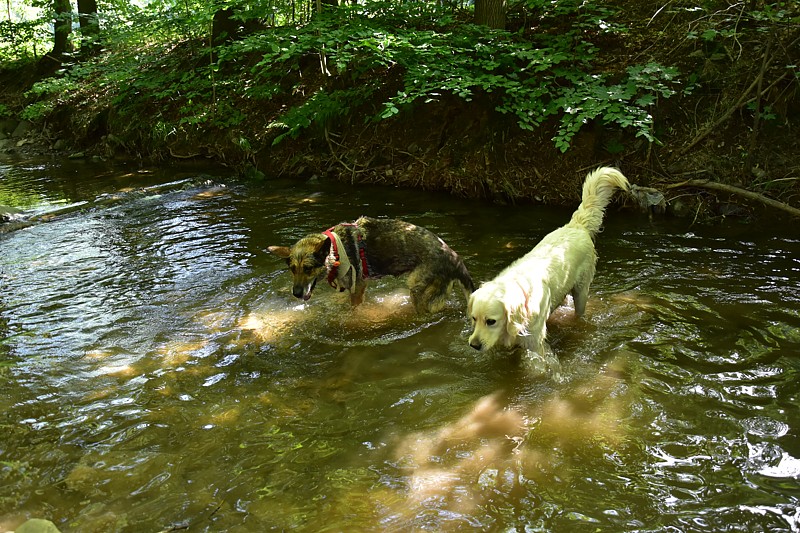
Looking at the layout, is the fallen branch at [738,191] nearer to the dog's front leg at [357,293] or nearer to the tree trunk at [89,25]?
the dog's front leg at [357,293]

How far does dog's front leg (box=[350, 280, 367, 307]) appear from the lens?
256 inches

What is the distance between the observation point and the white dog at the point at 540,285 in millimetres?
4613

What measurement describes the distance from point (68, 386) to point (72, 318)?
1.76 metres

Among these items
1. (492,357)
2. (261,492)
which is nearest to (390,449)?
(261,492)

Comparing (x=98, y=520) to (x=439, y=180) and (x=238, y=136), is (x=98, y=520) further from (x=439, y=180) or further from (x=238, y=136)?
(x=238, y=136)

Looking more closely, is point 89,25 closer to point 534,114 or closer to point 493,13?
point 493,13

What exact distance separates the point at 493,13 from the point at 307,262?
7909mm

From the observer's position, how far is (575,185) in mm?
9852

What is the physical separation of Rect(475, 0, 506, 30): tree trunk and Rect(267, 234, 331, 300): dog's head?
7.45 metres

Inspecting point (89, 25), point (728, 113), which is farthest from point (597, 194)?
point (89, 25)

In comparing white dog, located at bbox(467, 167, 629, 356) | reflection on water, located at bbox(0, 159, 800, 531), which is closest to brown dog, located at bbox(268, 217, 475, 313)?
reflection on water, located at bbox(0, 159, 800, 531)

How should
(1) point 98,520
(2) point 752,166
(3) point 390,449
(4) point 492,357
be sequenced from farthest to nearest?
(2) point 752,166
(4) point 492,357
(3) point 390,449
(1) point 98,520

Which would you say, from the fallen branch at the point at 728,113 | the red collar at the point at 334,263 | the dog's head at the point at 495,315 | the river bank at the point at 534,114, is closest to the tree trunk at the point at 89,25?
the river bank at the point at 534,114

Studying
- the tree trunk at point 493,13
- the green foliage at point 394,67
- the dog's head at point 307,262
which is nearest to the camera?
the dog's head at point 307,262
